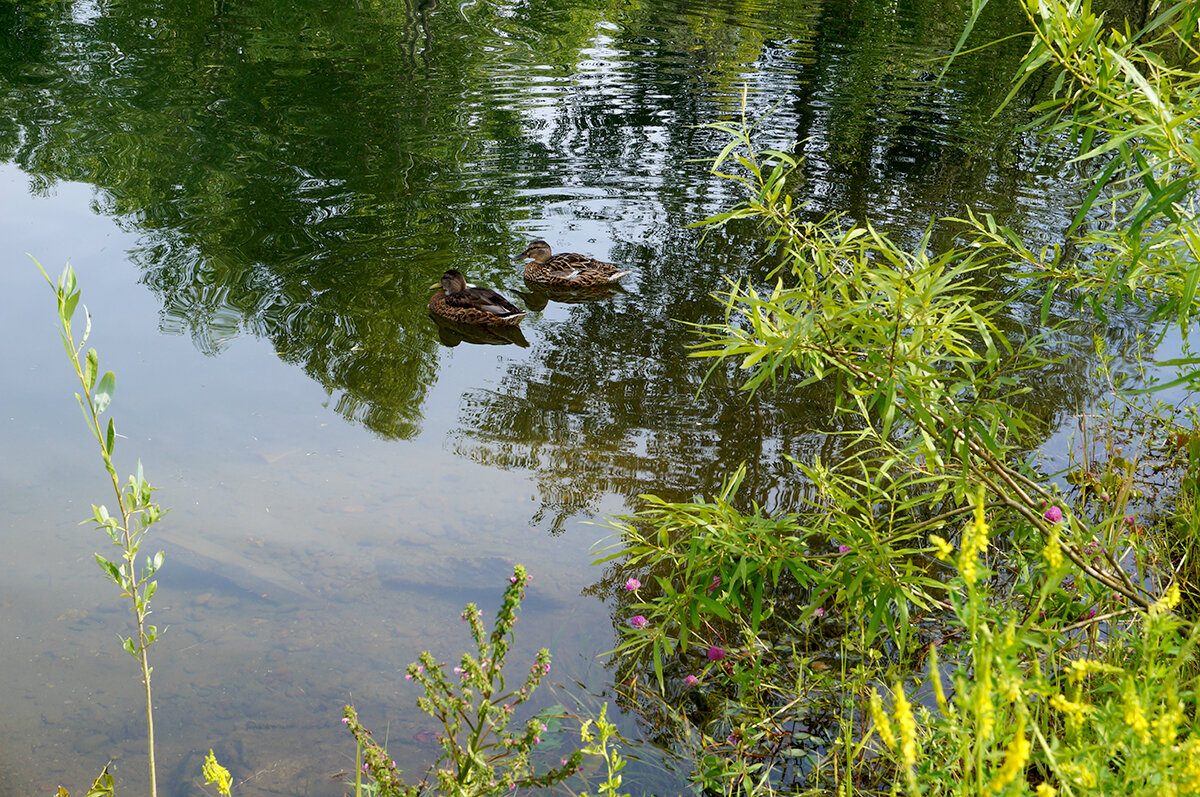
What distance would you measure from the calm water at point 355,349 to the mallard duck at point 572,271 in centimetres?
19

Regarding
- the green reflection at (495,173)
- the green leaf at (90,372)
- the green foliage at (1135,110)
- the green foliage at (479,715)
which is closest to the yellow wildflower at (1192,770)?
the green foliage at (1135,110)

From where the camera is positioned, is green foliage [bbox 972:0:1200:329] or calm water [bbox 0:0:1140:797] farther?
calm water [bbox 0:0:1140:797]

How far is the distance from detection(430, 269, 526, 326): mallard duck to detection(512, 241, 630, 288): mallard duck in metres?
0.50

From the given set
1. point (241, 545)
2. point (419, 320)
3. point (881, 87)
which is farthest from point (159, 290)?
point (881, 87)

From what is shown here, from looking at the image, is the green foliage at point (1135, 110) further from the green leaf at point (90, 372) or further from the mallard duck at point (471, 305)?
the mallard duck at point (471, 305)

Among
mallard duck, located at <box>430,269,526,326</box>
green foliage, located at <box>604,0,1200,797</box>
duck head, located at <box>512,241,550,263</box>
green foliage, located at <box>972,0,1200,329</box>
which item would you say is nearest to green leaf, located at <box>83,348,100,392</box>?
green foliage, located at <box>604,0,1200,797</box>

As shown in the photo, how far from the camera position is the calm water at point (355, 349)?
396cm

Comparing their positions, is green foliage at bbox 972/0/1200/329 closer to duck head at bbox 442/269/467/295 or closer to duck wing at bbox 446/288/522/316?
duck wing at bbox 446/288/522/316

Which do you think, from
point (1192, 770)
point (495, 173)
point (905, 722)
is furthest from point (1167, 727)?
point (495, 173)

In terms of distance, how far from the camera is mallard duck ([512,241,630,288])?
23.8 feet

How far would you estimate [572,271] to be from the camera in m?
7.25

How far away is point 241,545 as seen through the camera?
466 centimetres

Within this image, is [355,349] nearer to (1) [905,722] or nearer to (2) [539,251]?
(2) [539,251]

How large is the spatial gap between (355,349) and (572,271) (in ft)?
5.94
